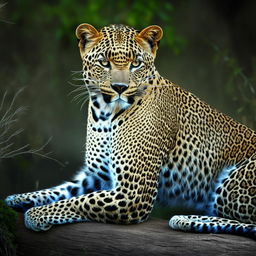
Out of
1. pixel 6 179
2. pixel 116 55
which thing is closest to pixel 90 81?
pixel 116 55

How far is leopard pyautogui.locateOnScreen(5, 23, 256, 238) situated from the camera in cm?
891

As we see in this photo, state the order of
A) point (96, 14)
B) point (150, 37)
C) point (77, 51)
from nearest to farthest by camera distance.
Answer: point (150, 37), point (96, 14), point (77, 51)

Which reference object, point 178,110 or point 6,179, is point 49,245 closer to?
point 178,110

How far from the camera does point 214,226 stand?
8.73 meters

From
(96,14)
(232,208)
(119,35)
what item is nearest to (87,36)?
(119,35)

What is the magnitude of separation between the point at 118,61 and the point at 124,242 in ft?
6.56

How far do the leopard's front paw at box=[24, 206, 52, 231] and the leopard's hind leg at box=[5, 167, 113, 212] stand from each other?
30.8 inches

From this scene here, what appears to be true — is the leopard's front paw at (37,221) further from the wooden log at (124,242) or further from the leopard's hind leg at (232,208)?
the leopard's hind leg at (232,208)

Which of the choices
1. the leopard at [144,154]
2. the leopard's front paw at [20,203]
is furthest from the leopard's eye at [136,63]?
the leopard's front paw at [20,203]

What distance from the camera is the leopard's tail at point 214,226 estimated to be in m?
8.59

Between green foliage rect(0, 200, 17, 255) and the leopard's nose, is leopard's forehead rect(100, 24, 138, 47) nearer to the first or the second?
the leopard's nose

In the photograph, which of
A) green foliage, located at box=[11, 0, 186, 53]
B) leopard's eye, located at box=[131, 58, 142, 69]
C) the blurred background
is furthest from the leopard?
green foliage, located at box=[11, 0, 186, 53]

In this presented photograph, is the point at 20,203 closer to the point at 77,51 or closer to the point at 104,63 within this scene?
the point at 104,63

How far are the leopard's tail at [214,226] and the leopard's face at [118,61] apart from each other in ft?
4.86
